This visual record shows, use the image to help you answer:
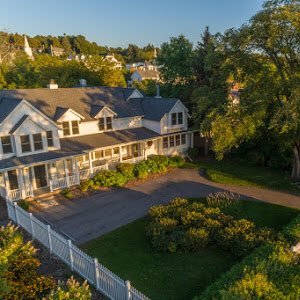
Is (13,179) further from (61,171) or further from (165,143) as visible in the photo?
(165,143)

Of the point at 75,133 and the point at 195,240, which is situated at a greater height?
the point at 75,133

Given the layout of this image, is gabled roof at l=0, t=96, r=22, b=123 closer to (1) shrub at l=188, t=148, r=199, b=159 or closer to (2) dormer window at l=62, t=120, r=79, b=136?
(2) dormer window at l=62, t=120, r=79, b=136

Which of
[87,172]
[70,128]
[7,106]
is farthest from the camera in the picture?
[70,128]

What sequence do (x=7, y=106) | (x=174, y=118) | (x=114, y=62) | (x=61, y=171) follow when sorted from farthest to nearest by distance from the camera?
(x=114, y=62) → (x=174, y=118) → (x=61, y=171) → (x=7, y=106)

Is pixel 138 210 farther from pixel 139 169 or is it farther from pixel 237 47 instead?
pixel 237 47

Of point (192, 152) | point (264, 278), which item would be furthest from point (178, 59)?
point (264, 278)

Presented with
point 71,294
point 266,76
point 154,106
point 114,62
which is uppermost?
point 114,62

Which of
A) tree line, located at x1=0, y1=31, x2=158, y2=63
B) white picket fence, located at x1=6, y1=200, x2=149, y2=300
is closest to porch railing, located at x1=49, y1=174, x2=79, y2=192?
white picket fence, located at x1=6, y1=200, x2=149, y2=300
